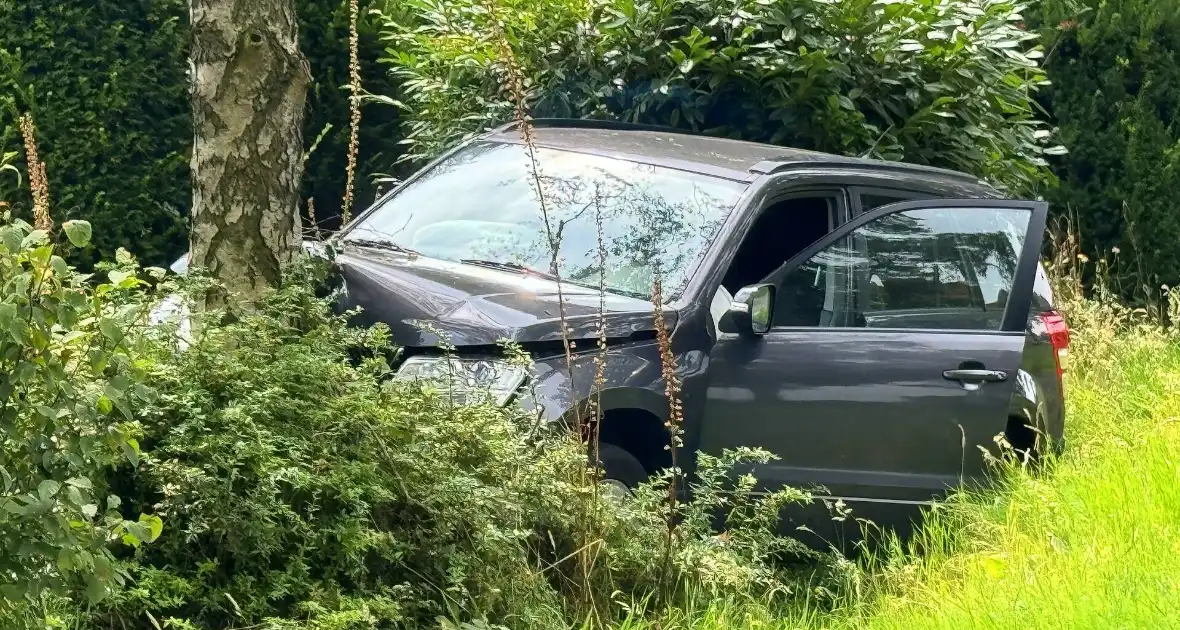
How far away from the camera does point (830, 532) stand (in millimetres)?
4523

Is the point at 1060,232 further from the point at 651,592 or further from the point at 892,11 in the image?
the point at 651,592

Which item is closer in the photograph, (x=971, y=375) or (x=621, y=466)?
(x=621, y=466)

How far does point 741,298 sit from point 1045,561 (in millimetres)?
1335

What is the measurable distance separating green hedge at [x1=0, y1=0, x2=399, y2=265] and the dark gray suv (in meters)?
2.38

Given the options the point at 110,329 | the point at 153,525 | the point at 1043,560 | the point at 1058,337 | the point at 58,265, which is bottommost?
the point at 1043,560

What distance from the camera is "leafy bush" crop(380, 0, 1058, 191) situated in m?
6.33

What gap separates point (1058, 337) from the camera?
512 centimetres

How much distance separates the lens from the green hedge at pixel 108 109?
647 centimetres

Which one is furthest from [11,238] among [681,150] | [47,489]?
[681,150]

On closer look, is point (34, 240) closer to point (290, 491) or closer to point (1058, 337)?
point (290, 491)

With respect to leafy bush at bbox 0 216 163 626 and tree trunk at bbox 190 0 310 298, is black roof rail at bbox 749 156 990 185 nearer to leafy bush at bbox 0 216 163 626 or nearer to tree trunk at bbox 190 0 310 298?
tree trunk at bbox 190 0 310 298

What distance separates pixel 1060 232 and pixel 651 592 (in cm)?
684

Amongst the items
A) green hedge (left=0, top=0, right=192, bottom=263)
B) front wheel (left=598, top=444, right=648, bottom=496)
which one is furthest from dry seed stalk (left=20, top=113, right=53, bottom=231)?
green hedge (left=0, top=0, right=192, bottom=263)

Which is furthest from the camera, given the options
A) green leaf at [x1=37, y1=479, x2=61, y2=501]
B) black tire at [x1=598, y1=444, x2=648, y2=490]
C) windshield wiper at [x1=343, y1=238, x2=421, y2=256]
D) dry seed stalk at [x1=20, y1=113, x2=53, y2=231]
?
windshield wiper at [x1=343, y1=238, x2=421, y2=256]
